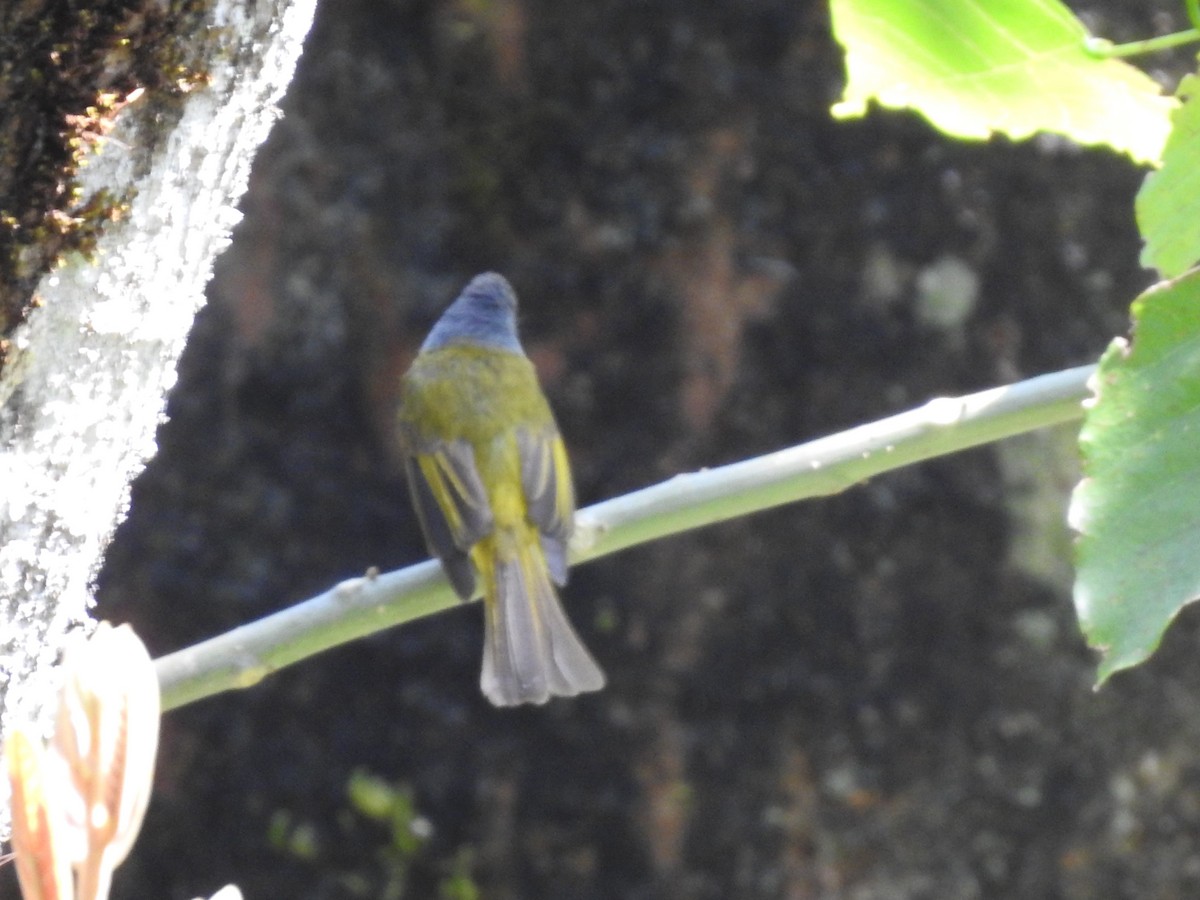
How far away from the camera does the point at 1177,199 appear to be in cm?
134

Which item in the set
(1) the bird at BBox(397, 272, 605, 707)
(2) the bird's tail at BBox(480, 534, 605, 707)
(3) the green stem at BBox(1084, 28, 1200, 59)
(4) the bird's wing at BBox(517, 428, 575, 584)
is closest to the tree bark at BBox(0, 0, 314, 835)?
(3) the green stem at BBox(1084, 28, 1200, 59)

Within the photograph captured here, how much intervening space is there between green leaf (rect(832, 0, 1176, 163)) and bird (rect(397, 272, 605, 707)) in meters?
2.18

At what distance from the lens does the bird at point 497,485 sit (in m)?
3.97

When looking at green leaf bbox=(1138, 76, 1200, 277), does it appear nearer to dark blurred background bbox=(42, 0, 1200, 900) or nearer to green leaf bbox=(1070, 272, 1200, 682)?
green leaf bbox=(1070, 272, 1200, 682)

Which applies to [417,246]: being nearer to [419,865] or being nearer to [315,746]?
[315,746]

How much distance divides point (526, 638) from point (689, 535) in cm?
110

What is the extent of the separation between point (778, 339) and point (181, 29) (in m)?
3.71

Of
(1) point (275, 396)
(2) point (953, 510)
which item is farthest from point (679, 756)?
(1) point (275, 396)

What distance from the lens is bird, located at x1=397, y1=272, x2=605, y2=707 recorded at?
397cm

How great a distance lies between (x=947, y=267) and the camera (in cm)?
489

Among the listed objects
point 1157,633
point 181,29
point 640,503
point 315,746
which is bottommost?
point 315,746

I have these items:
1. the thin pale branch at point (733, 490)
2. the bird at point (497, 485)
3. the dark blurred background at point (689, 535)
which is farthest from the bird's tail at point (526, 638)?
the thin pale branch at point (733, 490)

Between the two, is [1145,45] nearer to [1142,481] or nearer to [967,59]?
[967,59]

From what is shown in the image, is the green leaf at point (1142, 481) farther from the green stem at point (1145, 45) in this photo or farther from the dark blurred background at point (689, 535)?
the dark blurred background at point (689, 535)
